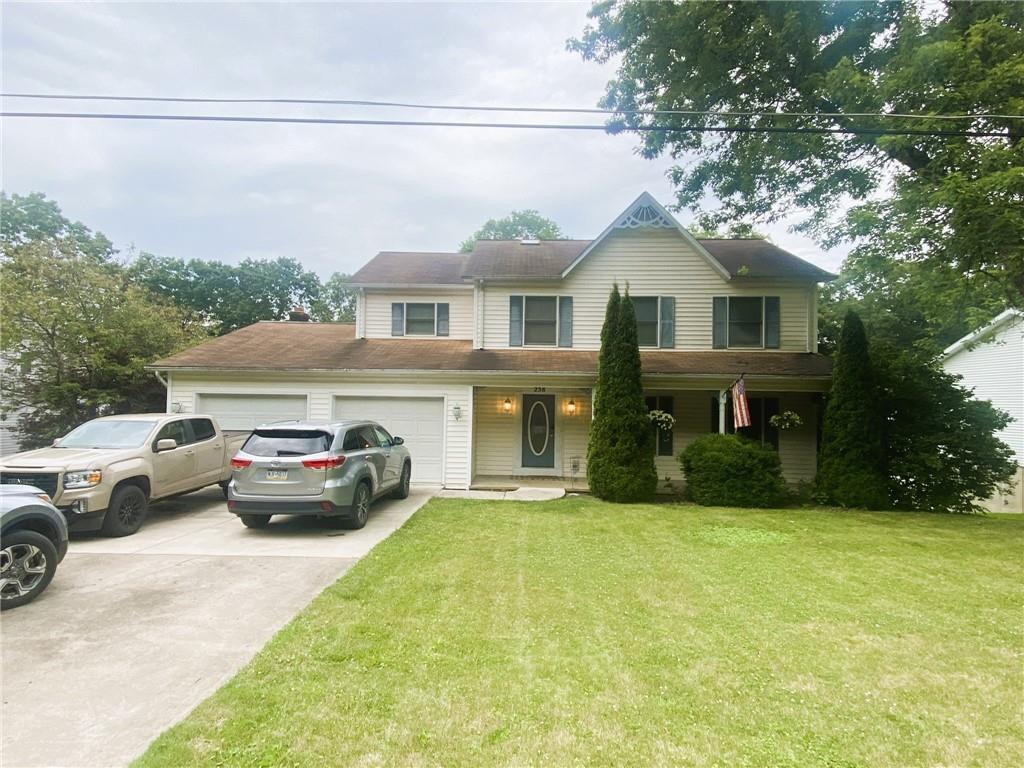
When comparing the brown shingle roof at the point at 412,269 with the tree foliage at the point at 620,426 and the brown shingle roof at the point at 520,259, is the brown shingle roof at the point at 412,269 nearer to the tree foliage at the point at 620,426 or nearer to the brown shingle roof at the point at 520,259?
the brown shingle roof at the point at 520,259

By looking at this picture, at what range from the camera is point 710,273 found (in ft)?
41.3

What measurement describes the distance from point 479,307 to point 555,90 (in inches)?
248

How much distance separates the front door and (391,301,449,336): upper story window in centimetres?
342

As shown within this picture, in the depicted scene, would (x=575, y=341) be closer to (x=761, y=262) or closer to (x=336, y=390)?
(x=761, y=262)

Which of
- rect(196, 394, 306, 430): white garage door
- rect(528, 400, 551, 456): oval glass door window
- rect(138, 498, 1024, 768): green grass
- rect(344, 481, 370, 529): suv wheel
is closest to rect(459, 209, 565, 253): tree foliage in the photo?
rect(528, 400, 551, 456): oval glass door window

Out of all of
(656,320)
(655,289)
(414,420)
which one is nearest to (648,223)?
(655,289)

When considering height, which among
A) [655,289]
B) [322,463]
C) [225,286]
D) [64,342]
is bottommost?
[322,463]

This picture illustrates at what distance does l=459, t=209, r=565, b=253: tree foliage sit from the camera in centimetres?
3697

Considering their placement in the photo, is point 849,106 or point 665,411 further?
point 665,411

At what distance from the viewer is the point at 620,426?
32.8 feet

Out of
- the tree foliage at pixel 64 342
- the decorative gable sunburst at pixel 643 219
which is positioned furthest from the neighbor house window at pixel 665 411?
the tree foliage at pixel 64 342

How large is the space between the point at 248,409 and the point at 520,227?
30.1 meters

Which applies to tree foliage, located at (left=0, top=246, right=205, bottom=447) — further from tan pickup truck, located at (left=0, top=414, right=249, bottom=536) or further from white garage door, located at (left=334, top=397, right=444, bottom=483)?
white garage door, located at (left=334, top=397, right=444, bottom=483)

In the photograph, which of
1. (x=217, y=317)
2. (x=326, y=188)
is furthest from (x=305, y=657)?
(x=217, y=317)
